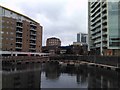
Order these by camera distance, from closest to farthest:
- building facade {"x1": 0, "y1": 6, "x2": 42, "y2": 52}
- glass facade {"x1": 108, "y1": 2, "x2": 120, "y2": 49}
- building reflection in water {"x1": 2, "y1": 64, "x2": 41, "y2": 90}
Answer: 1. building reflection in water {"x1": 2, "y1": 64, "x2": 41, "y2": 90}
2. glass facade {"x1": 108, "y1": 2, "x2": 120, "y2": 49}
3. building facade {"x1": 0, "y1": 6, "x2": 42, "y2": 52}

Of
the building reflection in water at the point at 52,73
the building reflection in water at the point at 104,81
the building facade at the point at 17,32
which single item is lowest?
the building reflection in water at the point at 52,73

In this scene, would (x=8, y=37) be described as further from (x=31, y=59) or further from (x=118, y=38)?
(x=118, y=38)

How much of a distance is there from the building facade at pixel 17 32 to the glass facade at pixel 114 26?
5284cm

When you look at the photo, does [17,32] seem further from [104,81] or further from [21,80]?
[104,81]

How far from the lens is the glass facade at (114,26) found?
107m

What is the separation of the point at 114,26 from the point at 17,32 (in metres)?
55.7

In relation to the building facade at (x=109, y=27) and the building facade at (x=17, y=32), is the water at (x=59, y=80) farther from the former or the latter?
the building facade at (x=17, y=32)

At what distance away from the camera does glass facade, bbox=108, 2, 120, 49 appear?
107125 millimetres

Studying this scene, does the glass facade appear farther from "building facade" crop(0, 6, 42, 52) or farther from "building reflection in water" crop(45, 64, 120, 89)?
"building facade" crop(0, 6, 42, 52)

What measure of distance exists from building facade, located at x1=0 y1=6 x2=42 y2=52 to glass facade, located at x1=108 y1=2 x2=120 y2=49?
52.8 meters

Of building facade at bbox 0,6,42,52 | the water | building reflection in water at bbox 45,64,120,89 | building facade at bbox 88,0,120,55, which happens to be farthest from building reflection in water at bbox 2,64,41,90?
building facade at bbox 0,6,42,52

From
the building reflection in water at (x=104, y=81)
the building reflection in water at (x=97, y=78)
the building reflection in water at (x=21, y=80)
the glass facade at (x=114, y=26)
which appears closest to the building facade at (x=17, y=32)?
the glass facade at (x=114, y=26)

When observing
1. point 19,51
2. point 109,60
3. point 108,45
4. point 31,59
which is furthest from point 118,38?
point 19,51

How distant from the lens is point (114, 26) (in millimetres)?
107250
